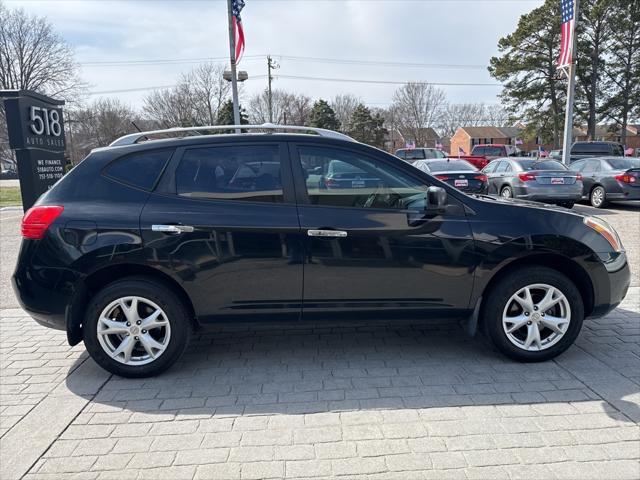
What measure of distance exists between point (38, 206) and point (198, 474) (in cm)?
234

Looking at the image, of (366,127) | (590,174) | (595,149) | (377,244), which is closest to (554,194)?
(590,174)

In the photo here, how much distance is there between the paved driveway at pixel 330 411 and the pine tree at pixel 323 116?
155 feet

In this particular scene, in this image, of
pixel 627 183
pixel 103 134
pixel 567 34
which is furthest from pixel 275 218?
pixel 103 134

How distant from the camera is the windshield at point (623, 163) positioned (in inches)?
511

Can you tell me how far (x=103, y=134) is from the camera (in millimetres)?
48031

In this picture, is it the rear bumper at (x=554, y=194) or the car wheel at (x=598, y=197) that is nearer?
the rear bumper at (x=554, y=194)

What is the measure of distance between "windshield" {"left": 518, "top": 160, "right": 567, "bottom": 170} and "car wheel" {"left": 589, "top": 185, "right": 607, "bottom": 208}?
5.37 feet

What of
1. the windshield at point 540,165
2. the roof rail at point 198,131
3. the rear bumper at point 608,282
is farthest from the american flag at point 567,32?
the roof rail at point 198,131

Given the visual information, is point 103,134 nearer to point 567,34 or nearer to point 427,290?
point 567,34

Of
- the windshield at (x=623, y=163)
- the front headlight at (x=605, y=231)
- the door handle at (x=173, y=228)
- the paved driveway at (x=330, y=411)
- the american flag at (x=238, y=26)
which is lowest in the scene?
the paved driveway at (x=330, y=411)

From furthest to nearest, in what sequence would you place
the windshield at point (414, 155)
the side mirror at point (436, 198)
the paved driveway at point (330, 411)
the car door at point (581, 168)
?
A: the windshield at point (414, 155)
the car door at point (581, 168)
the side mirror at point (436, 198)
the paved driveway at point (330, 411)

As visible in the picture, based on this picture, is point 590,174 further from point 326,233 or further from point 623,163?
point 326,233

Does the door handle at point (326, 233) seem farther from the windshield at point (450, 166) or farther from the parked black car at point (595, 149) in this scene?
the parked black car at point (595, 149)

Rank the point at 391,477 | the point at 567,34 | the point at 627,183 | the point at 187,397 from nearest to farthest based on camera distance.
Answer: the point at 391,477, the point at 187,397, the point at 627,183, the point at 567,34
